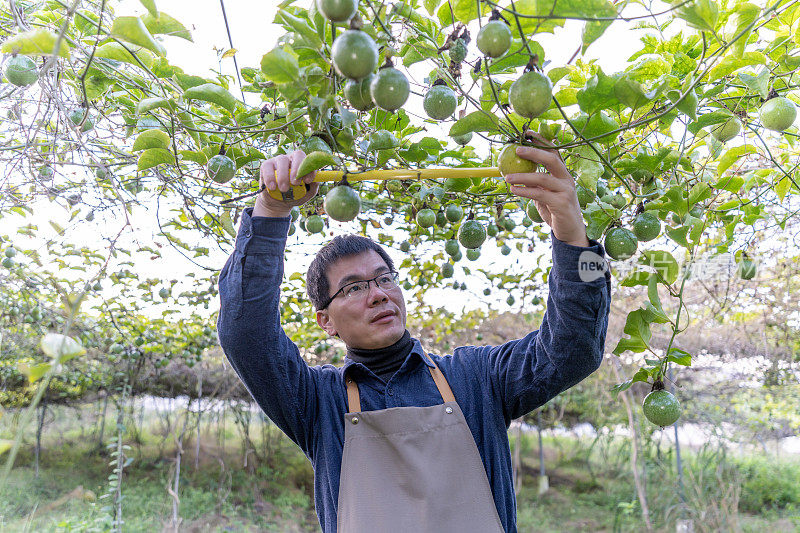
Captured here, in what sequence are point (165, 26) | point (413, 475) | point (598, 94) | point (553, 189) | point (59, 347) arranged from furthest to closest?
point (413, 475)
point (165, 26)
point (553, 189)
point (598, 94)
point (59, 347)

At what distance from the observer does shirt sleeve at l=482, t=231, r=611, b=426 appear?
45.6 inches

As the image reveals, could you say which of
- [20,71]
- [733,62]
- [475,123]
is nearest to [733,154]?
[733,62]

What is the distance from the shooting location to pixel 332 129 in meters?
1.08

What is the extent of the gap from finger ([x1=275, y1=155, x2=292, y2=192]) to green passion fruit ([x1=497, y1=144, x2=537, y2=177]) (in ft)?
1.26

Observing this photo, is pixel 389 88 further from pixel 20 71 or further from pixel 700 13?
pixel 20 71

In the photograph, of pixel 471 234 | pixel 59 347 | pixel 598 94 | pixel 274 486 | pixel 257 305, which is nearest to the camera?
pixel 59 347

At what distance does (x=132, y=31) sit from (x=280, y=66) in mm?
373

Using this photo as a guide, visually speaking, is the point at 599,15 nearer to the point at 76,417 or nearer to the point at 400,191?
the point at 400,191

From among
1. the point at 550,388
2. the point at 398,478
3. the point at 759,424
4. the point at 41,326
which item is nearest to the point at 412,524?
the point at 398,478

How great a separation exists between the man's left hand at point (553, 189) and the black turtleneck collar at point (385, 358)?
57cm

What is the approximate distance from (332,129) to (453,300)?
3.36 metres

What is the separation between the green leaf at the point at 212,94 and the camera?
109cm

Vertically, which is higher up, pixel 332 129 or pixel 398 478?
pixel 332 129

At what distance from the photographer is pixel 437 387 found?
148 cm
